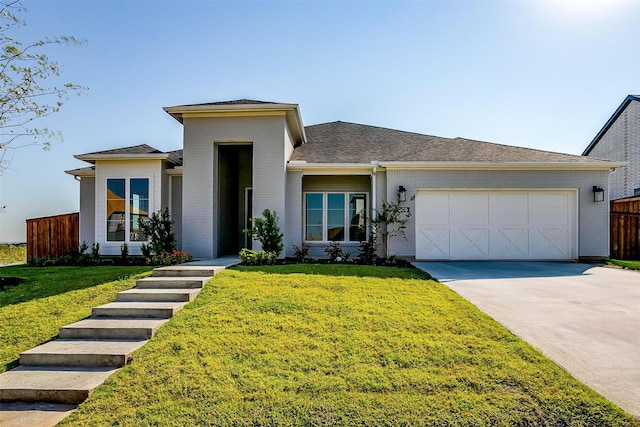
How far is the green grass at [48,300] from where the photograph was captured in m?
5.04

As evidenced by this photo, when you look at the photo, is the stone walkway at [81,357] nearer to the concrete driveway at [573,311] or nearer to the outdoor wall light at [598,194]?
the concrete driveway at [573,311]

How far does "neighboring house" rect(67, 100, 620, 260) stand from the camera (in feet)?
35.8

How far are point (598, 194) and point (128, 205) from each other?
1557 cm

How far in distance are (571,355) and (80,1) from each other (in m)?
12.4

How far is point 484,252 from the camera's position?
11461mm

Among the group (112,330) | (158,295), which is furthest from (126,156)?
(112,330)

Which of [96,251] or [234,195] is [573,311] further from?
[96,251]

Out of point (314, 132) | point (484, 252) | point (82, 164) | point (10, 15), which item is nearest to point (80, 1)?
point (10, 15)

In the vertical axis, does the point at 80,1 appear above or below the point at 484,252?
above

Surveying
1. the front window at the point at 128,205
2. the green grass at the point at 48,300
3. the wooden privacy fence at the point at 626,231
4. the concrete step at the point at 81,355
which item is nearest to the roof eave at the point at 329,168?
the front window at the point at 128,205

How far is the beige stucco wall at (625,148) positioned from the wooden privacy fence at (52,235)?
26252mm

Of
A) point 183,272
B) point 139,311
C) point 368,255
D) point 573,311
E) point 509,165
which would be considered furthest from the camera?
point 509,165

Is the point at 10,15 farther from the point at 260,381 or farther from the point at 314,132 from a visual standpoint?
the point at 314,132

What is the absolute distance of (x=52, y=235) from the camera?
12.8 m
